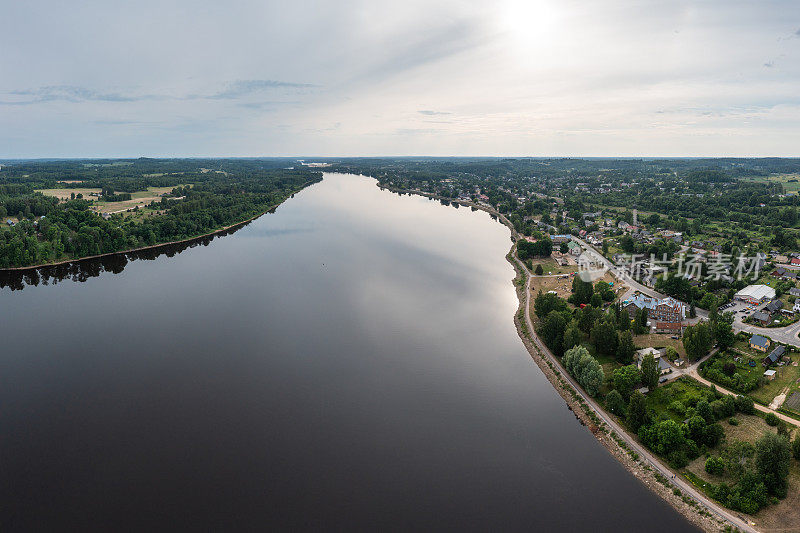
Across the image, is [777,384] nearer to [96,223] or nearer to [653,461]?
[653,461]

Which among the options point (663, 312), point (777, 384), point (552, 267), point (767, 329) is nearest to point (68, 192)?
point (552, 267)

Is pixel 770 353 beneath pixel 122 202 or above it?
beneath

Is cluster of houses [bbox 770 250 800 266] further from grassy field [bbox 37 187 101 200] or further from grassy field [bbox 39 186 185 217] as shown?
grassy field [bbox 37 187 101 200]

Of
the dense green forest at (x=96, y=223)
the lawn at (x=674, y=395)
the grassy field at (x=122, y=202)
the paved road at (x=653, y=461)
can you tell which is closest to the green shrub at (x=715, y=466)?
the paved road at (x=653, y=461)

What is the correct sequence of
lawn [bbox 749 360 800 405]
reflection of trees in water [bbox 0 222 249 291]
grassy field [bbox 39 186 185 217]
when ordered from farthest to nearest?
1. grassy field [bbox 39 186 185 217]
2. reflection of trees in water [bbox 0 222 249 291]
3. lawn [bbox 749 360 800 405]

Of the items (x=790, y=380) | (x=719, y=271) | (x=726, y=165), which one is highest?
(x=726, y=165)

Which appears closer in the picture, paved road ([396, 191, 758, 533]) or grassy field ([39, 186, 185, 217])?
paved road ([396, 191, 758, 533])

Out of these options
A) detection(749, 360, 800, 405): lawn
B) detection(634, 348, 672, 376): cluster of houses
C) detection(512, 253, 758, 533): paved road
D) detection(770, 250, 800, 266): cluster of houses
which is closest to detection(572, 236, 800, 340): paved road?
detection(749, 360, 800, 405): lawn

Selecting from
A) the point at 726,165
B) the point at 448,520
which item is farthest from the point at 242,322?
the point at 726,165

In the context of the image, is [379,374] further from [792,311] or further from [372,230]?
[372,230]
